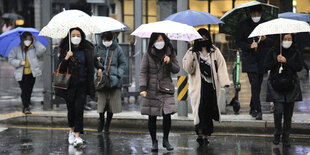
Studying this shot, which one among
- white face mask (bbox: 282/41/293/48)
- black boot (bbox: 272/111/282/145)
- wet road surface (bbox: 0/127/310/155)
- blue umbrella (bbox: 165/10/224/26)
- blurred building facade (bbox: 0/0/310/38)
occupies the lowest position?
wet road surface (bbox: 0/127/310/155)

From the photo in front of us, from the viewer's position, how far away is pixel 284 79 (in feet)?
29.4

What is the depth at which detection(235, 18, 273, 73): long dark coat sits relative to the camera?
35.0 ft

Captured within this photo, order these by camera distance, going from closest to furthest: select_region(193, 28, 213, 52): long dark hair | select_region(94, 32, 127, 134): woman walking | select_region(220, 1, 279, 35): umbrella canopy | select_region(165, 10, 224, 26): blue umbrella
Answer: select_region(193, 28, 213, 52): long dark hair → select_region(165, 10, 224, 26): blue umbrella → select_region(94, 32, 127, 134): woman walking → select_region(220, 1, 279, 35): umbrella canopy

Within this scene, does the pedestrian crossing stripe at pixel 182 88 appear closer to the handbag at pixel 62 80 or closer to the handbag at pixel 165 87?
the handbag at pixel 165 87

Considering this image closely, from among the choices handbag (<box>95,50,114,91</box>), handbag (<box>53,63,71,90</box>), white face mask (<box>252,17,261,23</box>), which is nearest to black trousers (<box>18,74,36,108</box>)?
handbag (<box>95,50,114,91</box>)

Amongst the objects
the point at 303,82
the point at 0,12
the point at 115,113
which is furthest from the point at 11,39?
the point at 0,12

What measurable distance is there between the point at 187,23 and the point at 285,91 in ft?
6.09

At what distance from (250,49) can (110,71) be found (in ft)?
8.25

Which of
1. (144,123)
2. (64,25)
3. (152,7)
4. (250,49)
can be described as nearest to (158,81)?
(64,25)

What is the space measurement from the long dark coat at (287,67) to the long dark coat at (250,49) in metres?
1.54

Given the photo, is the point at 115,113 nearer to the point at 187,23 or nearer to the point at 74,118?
the point at 74,118

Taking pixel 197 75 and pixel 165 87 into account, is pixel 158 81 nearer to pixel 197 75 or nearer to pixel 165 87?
pixel 165 87

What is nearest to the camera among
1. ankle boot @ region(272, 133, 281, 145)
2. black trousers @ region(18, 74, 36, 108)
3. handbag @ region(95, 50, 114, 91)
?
ankle boot @ region(272, 133, 281, 145)

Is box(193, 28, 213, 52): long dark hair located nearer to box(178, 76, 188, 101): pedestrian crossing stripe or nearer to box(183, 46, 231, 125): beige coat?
box(183, 46, 231, 125): beige coat
